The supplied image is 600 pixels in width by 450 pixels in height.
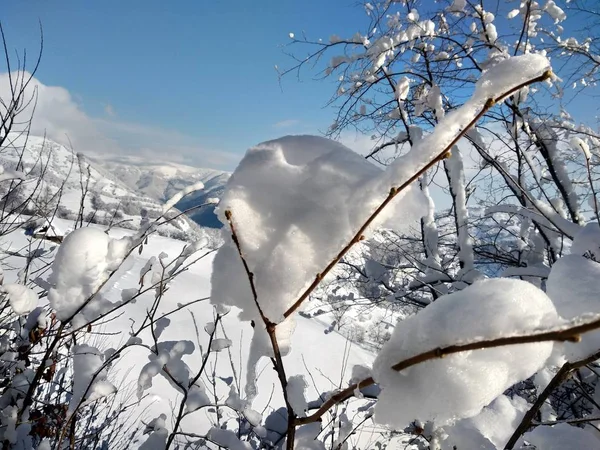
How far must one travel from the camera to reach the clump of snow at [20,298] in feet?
3.40

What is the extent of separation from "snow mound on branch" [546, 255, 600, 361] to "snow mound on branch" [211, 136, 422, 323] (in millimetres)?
253

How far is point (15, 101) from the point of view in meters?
2.05

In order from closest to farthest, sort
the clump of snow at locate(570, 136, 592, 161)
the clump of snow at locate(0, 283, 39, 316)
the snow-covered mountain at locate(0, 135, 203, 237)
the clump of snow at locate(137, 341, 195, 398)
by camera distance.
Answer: the clump of snow at locate(570, 136, 592, 161), the clump of snow at locate(0, 283, 39, 316), the clump of snow at locate(137, 341, 195, 398), the snow-covered mountain at locate(0, 135, 203, 237)

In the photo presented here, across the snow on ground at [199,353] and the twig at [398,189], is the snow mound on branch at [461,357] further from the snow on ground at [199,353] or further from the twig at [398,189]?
the snow on ground at [199,353]

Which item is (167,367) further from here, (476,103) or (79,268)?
(476,103)

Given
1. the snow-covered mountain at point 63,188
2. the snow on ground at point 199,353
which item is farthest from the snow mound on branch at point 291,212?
the snow on ground at point 199,353

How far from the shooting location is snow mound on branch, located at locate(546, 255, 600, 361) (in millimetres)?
497

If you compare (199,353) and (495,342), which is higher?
(199,353)

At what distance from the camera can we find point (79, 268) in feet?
2.95

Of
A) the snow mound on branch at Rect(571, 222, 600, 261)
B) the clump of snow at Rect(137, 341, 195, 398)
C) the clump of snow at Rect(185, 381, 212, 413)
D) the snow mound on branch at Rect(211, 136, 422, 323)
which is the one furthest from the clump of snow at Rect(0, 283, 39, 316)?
the snow mound on branch at Rect(571, 222, 600, 261)

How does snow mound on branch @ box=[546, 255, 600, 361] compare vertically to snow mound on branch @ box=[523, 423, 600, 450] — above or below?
above

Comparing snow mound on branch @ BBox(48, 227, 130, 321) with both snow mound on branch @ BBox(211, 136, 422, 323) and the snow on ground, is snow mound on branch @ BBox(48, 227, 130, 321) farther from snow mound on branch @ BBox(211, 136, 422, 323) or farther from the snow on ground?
the snow on ground

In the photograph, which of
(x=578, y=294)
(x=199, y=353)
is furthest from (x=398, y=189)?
(x=199, y=353)

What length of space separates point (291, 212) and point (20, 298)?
3.21 ft
